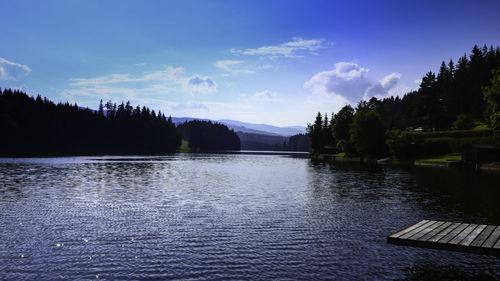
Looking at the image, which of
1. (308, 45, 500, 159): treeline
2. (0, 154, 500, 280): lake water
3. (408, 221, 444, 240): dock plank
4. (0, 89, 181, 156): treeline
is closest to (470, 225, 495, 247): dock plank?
(0, 154, 500, 280): lake water

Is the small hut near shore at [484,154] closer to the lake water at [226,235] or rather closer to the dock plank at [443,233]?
the lake water at [226,235]

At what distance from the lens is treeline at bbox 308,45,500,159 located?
123312 mm

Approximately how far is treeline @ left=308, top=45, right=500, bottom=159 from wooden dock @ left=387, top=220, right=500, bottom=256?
324ft

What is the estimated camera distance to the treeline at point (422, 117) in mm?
123312

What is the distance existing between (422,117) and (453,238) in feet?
490

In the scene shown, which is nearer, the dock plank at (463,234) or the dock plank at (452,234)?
the dock plank at (463,234)

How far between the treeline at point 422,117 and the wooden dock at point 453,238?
9869cm

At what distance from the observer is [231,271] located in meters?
14.2

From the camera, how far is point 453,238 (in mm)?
15328

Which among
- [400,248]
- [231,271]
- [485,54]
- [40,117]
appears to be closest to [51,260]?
[231,271]

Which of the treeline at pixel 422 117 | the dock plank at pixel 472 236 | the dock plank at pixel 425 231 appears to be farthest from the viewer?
the treeline at pixel 422 117

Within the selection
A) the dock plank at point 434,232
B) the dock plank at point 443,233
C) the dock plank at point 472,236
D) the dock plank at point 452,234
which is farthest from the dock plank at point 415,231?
the dock plank at point 472,236

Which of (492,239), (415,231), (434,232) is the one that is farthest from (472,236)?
(415,231)

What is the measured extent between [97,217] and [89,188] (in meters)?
16.9
